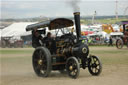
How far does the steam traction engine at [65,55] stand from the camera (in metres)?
7.06

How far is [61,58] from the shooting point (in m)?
7.59

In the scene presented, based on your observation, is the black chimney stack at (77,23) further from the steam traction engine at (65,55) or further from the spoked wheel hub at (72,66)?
the spoked wheel hub at (72,66)

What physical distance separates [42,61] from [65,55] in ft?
2.26

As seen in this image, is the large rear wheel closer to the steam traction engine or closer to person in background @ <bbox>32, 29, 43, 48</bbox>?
the steam traction engine

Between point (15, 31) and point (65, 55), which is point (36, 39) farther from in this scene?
point (15, 31)

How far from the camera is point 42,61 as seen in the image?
7.61 m

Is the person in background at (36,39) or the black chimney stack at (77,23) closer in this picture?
the black chimney stack at (77,23)

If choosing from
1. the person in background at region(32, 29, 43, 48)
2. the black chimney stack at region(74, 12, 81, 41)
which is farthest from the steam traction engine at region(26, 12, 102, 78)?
the person in background at region(32, 29, 43, 48)

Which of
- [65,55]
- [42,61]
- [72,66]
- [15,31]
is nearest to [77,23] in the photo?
[65,55]

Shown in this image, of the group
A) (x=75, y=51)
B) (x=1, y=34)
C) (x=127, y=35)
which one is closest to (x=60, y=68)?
(x=75, y=51)

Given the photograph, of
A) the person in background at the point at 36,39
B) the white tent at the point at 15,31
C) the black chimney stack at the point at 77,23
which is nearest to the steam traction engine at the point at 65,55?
the black chimney stack at the point at 77,23

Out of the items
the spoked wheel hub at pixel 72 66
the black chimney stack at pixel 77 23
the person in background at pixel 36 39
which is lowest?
the spoked wheel hub at pixel 72 66

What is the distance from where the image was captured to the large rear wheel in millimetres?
7254

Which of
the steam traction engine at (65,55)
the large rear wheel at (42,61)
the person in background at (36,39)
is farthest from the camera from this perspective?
the person in background at (36,39)
